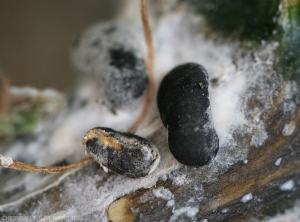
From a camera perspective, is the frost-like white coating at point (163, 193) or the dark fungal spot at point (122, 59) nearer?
the frost-like white coating at point (163, 193)

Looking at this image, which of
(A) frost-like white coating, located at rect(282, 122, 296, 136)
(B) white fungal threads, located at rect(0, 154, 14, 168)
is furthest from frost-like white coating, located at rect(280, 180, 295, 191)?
(B) white fungal threads, located at rect(0, 154, 14, 168)

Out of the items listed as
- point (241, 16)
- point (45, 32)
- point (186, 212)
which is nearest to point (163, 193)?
point (186, 212)

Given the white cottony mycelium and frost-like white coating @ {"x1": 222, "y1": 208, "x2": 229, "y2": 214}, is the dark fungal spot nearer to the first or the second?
the white cottony mycelium

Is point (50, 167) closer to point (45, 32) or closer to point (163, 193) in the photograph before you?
point (163, 193)

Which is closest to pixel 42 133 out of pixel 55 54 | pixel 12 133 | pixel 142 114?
pixel 12 133

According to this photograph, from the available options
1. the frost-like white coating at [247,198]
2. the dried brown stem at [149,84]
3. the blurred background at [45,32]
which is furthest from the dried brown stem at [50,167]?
the blurred background at [45,32]

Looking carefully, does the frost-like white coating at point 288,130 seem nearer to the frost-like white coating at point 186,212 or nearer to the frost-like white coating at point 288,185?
the frost-like white coating at point 288,185
